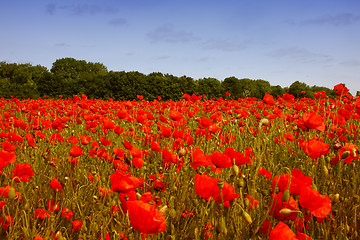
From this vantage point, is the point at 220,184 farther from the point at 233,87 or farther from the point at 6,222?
the point at 233,87

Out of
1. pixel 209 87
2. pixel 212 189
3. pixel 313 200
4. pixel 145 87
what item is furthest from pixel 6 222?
pixel 209 87

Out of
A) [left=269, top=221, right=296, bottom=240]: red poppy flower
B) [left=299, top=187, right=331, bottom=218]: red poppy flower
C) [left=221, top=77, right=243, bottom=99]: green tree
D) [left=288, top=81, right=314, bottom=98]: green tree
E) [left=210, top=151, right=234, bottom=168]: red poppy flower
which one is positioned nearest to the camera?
[left=269, top=221, right=296, bottom=240]: red poppy flower

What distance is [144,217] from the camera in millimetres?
873

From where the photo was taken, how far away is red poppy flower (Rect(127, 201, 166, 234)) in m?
0.86

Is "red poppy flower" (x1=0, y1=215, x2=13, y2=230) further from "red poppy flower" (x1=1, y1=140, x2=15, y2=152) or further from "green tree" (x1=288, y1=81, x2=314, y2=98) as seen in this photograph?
"green tree" (x1=288, y1=81, x2=314, y2=98)

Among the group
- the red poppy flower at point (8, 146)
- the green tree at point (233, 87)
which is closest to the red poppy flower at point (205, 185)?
the red poppy flower at point (8, 146)

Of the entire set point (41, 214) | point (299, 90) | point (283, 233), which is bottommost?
point (41, 214)

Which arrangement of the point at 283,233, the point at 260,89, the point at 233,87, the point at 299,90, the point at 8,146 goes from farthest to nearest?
1. the point at 260,89
2. the point at 233,87
3. the point at 299,90
4. the point at 8,146
5. the point at 283,233

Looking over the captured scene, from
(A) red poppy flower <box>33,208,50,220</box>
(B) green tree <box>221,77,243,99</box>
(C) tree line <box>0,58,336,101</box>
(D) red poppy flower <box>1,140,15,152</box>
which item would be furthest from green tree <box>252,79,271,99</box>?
(A) red poppy flower <box>33,208,50,220</box>

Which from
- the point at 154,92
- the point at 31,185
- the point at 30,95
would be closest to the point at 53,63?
the point at 30,95

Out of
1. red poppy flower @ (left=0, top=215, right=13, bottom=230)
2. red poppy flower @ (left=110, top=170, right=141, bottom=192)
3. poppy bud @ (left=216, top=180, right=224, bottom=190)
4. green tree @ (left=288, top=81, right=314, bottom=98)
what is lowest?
red poppy flower @ (left=0, top=215, right=13, bottom=230)

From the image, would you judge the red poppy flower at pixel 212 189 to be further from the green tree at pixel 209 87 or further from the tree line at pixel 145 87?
the green tree at pixel 209 87

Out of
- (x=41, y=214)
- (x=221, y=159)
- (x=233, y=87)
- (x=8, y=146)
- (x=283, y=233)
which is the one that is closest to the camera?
(x=283, y=233)

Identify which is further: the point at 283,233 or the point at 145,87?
the point at 145,87
